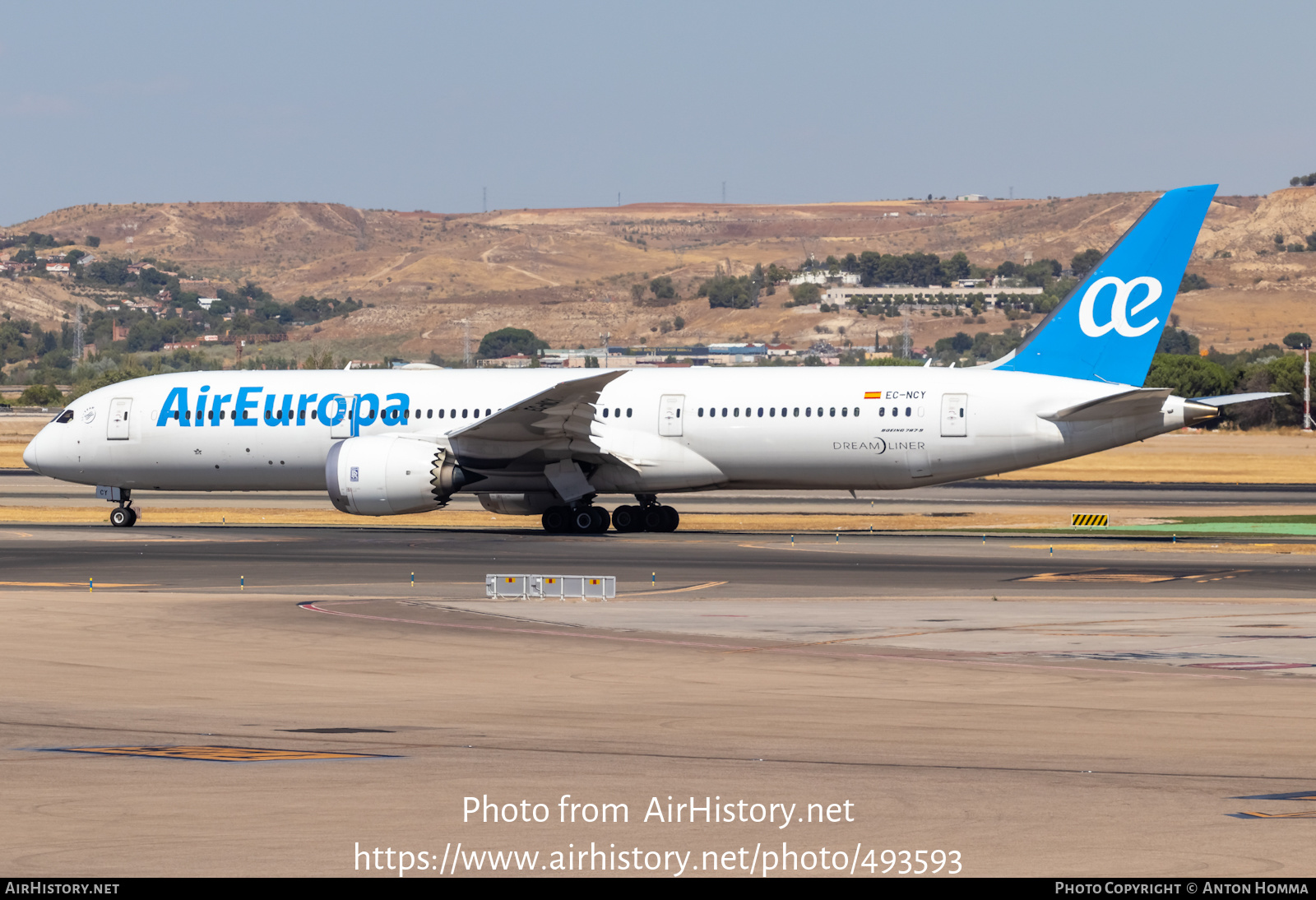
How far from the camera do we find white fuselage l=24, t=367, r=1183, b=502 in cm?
3550

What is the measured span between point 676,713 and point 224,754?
388cm

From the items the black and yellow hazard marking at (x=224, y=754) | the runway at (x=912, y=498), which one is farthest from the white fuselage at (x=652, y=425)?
the black and yellow hazard marking at (x=224, y=754)

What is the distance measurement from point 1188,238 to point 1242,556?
8.51m

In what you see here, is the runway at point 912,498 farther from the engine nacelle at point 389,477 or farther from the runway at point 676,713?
the runway at point 676,713

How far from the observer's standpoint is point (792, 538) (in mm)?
35812

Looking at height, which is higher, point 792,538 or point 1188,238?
point 1188,238

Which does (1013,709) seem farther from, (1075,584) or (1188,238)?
(1188,238)

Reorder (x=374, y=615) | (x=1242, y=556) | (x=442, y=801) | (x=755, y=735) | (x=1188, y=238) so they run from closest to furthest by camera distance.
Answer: (x=442, y=801) < (x=755, y=735) < (x=374, y=615) < (x=1242, y=556) < (x=1188, y=238)

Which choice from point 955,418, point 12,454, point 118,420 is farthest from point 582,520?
point 12,454

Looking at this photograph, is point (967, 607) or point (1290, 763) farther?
point (967, 607)

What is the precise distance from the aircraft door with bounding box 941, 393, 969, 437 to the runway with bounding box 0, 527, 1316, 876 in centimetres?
755

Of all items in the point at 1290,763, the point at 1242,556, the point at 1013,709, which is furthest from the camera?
the point at 1242,556

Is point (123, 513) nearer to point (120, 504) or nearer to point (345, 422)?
point (120, 504)

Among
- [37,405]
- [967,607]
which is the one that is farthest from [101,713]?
[37,405]
